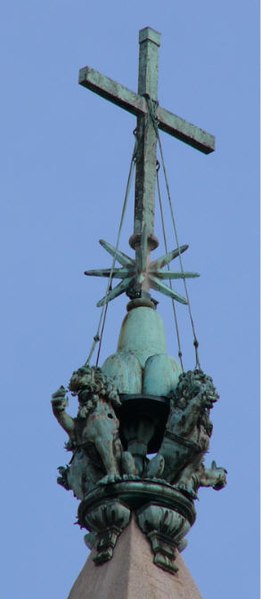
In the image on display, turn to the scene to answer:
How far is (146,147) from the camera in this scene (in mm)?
24453

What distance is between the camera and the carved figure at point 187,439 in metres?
21.5

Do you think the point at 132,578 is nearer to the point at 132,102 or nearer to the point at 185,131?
the point at 132,102

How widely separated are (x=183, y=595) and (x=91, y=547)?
1.28 metres

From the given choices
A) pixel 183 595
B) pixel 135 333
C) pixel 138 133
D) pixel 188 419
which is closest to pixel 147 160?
pixel 138 133

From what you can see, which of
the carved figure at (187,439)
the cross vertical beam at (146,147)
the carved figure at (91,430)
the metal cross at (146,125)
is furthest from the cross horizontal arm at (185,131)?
the carved figure at (187,439)

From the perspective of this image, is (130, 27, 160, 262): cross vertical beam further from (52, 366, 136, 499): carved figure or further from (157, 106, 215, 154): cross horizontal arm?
(52, 366, 136, 499): carved figure

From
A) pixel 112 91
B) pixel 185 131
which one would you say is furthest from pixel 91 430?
pixel 185 131

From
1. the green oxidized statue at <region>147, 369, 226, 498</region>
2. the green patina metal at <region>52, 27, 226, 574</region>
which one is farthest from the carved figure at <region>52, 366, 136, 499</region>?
the green oxidized statue at <region>147, 369, 226, 498</region>

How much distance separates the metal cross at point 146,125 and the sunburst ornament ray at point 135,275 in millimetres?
48

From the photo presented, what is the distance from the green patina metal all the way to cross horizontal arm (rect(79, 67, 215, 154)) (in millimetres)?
2643

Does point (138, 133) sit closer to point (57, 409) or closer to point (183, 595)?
point (57, 409)

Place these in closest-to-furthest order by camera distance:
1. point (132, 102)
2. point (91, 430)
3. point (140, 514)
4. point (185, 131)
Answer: point (140, 514)
point (91, 430)
point (132, 102)
point (185, 131)

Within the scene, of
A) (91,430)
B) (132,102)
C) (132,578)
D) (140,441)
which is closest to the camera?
(132,578)

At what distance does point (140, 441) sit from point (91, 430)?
2.71 feet
